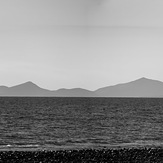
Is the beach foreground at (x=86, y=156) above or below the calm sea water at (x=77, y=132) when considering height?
above

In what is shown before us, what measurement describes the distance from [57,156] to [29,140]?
78.1ft

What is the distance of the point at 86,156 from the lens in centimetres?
1839

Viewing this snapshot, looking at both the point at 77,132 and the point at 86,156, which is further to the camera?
the point at 77,132

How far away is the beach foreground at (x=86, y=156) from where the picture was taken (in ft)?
59.0

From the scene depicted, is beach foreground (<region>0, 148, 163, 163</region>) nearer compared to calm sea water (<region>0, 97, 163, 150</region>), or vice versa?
beach foreground (<region>0, 148, 163, 163</region>)

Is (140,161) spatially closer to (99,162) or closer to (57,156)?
(99,162)

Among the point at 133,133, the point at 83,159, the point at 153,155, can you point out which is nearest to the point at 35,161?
the point at 83,159

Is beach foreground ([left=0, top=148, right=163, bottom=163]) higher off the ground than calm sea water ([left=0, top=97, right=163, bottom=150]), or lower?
higher

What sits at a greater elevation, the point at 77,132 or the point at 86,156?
the point at 86,156

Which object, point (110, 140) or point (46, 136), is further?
point (46, 136)

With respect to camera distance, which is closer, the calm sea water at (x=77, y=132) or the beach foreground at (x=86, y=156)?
the beach foreground at (x=86, y=156)

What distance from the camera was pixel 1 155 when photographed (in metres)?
18.0

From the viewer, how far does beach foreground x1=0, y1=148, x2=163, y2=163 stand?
59.0ft

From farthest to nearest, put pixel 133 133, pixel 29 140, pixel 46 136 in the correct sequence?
pixel 133 133 → pixel 46 136 → pixel 29 140
